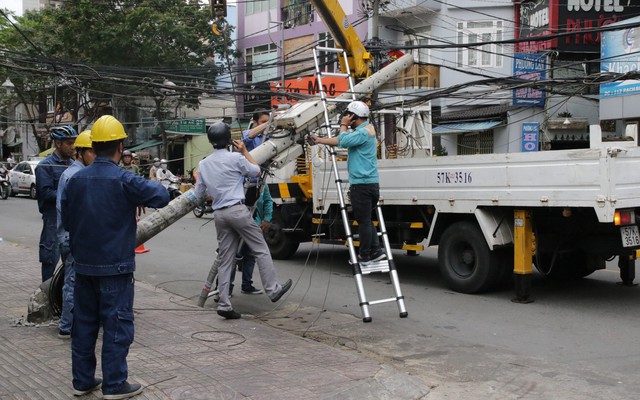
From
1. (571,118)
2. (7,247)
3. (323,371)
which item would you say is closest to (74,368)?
(323,371)

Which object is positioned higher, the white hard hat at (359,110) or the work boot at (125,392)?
the white hard hat at (359,110)

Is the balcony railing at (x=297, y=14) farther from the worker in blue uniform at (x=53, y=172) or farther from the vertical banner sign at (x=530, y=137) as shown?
the worker in blue uniform at (x=53, y=172)

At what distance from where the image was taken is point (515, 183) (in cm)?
797

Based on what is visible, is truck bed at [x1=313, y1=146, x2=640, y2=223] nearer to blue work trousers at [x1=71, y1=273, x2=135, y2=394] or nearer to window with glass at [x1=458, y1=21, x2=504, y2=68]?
blue work trousers at [x1=71, y1=273, x2=135, y2=394]

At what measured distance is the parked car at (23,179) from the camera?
105 ft

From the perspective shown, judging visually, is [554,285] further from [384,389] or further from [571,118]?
[571,118]

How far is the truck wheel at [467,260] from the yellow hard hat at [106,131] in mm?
5343

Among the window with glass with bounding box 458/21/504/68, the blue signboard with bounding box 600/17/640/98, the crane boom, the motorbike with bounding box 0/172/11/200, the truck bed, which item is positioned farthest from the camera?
the motorbike with bounding box 0/172/11/200

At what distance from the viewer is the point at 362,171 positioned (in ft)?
24.7

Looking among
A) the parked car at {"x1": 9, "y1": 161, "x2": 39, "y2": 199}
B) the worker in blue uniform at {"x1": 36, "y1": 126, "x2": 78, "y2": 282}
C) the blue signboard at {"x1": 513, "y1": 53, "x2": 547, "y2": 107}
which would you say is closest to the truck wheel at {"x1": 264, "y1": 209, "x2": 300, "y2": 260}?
the worker in blue uniform at {"x1": 36, "y1": 126, "x2": 78, "y2": 282}

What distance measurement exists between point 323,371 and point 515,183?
13.1 feet

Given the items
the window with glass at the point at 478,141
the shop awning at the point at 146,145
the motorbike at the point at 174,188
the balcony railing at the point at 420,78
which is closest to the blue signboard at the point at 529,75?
the window with glass at the point at 478,141

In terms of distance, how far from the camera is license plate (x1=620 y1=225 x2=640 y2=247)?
295 inches

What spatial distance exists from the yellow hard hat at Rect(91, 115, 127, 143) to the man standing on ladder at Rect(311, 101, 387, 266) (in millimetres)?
3167
